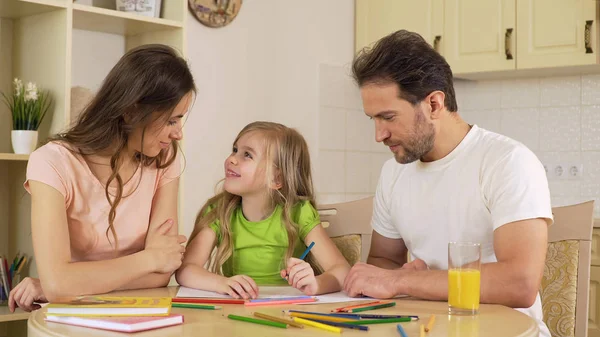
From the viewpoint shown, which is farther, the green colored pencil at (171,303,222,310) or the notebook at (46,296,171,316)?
the green colored pencil at (171,303,222,310)

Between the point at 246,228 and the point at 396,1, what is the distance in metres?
2.15

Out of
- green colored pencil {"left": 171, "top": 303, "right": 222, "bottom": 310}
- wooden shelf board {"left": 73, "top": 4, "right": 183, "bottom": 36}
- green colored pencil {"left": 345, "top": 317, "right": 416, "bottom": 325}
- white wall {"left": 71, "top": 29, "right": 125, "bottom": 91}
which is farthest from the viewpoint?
white wall {"left": 71, "top": 29, "right": 125, "bottom": 91}

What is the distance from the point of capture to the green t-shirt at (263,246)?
2.15 meters

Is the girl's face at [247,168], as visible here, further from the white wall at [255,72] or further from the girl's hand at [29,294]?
the white wall at [255,72]

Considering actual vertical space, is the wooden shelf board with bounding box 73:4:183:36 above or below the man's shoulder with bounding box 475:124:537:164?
above

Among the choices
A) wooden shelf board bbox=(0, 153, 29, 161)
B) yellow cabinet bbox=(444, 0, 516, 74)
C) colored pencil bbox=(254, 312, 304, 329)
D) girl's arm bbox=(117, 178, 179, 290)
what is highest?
yellow cabinet bbox=(444, 0, 516, 74)

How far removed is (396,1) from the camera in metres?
3.95

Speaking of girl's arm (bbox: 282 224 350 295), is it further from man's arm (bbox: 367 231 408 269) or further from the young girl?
man's arm (bbox: 367 231 408 269)

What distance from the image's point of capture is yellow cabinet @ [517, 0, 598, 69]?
3.35 meters

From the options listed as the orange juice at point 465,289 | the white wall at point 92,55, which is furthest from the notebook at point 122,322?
the white wall at point 92,55

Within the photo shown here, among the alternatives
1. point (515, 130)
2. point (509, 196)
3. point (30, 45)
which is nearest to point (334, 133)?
point (515, 130)

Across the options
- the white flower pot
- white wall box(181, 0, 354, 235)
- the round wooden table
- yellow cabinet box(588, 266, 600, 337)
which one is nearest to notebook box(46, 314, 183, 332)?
the round wooden table

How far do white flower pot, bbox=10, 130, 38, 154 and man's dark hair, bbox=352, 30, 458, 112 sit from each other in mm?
1158

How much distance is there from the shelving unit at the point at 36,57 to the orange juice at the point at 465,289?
154cm
